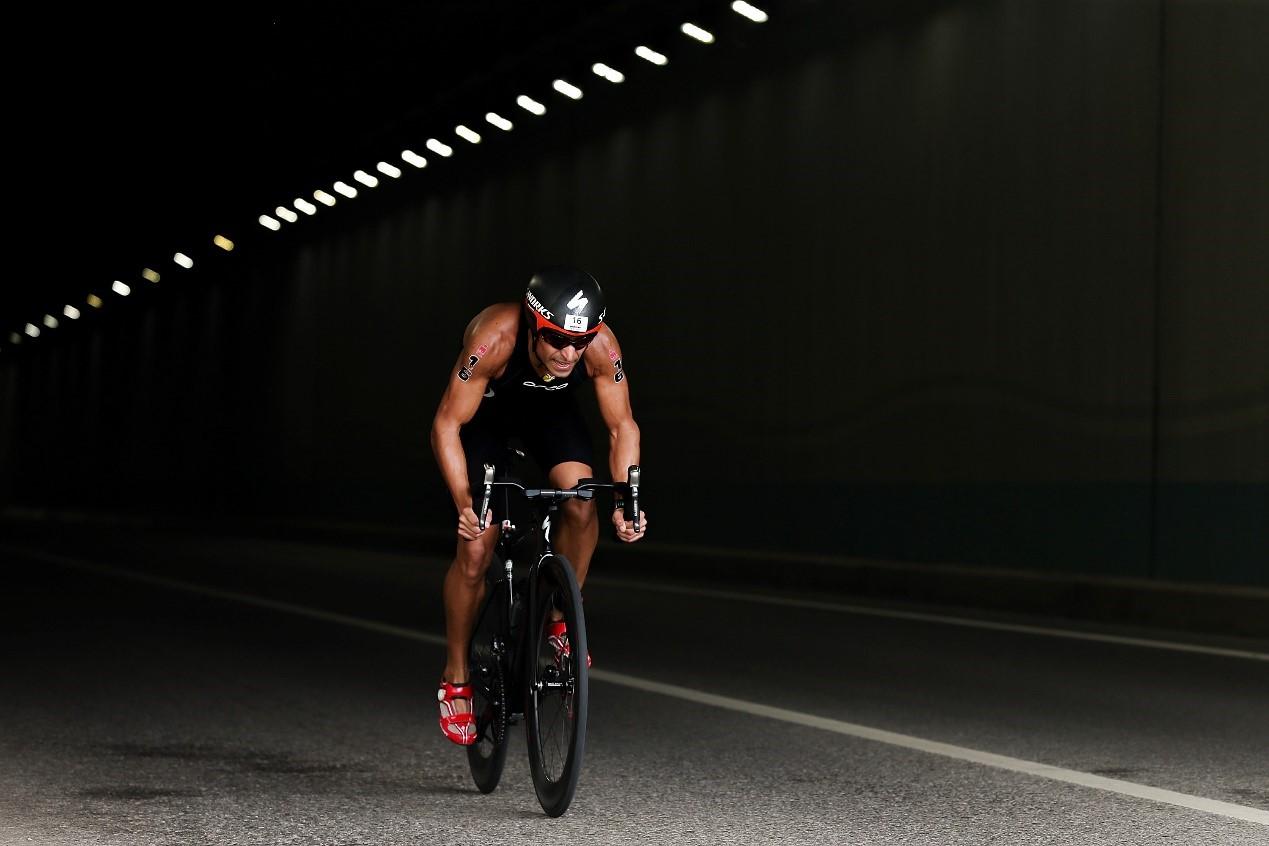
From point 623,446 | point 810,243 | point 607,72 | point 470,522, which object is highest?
point 607,72

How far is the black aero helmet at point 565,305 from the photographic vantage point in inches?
227

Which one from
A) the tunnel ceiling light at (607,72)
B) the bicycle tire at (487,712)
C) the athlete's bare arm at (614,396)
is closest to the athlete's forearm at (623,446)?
the athlete's bare arm at (614,396)

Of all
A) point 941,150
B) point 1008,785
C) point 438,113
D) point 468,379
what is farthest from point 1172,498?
point 438,113

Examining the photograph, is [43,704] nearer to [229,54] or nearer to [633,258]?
[633,258]

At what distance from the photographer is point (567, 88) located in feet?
81.3

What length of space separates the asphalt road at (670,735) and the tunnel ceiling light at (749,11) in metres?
8.61

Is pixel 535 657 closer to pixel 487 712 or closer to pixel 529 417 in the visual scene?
pixel 487 712

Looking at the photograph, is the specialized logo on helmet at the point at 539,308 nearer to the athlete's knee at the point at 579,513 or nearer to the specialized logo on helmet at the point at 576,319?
the specialized logo on helmet at the point at 576,319

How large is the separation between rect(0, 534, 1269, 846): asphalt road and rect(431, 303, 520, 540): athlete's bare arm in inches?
45.8

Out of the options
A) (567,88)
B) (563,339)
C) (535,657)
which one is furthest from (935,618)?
(567,88)

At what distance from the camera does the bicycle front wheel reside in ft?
18.7

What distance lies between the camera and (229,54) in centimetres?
2638

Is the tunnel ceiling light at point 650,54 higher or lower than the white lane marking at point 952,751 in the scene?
higher

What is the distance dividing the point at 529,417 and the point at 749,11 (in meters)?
15.2
